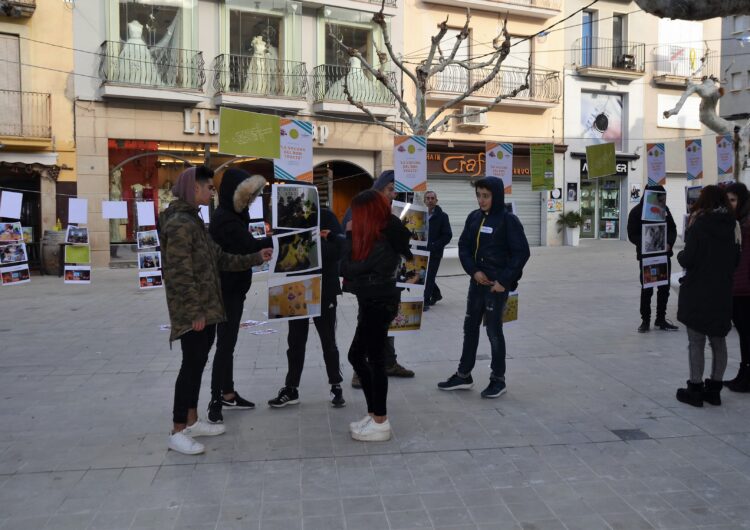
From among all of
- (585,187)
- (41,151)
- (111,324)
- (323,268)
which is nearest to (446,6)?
(585,187)

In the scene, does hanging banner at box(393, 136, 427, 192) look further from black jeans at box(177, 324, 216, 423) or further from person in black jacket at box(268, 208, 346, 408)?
black jeans at box(177, 324, 216, 423)

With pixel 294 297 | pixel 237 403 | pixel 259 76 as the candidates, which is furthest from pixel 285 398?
pixel 259 76

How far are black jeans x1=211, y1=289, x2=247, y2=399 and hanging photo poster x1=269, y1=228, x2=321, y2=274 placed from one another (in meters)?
0.36

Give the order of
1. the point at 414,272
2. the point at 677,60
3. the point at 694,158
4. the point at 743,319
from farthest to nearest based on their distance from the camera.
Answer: the point at 677,60
the point at 694,158
the point at 414,272
the point at 743,319

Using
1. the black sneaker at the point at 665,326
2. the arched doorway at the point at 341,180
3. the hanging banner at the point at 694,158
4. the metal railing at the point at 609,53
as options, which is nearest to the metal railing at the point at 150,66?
the arched doorway at the point at 341,180

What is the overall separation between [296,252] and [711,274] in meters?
3.08

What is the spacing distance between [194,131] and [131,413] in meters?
15.4

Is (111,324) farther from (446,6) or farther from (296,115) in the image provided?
(446,6)

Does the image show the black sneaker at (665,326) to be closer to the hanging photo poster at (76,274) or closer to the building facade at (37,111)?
the hanging photo poster at (76,274)

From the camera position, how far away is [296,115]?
67.5ft

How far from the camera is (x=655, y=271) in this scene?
841 centimetres

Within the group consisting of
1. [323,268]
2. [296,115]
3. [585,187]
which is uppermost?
[296,115]

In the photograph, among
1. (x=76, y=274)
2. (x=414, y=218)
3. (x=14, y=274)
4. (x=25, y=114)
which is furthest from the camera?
(x=25, y=114)

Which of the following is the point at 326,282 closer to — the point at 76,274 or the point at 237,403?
the point at 237,403
